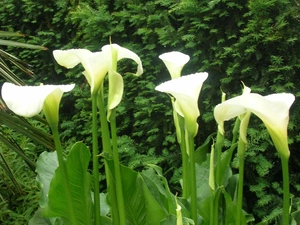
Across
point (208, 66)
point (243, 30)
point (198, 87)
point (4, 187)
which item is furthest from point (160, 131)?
point (198, 87)

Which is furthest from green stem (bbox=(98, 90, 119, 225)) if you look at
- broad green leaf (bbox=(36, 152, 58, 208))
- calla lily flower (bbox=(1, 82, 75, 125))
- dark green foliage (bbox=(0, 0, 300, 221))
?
dark green foliage (bbox=(0, 0, 300, 221))

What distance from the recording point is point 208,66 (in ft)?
6.28

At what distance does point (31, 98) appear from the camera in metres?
0.61

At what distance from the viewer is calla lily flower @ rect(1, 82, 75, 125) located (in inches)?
23.6

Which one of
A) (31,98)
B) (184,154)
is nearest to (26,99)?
(31,98)

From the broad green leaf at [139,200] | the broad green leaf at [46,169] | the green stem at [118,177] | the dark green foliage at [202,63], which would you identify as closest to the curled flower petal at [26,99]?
the green stem at [118,177]

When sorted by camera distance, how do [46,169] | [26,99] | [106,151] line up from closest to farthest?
[26,99], [106,151], [46,169]

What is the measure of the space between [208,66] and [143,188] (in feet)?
3.76

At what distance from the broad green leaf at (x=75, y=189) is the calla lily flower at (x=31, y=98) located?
16cm

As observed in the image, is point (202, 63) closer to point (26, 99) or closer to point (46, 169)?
point (46, 169)

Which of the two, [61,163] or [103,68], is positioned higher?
[103,68]

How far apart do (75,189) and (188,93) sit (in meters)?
0.33

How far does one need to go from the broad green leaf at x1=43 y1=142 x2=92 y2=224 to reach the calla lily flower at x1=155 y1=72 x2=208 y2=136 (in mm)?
227

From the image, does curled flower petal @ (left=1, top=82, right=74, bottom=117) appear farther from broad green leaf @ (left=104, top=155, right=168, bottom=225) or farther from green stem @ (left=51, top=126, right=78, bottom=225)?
broad green leaf @ (left=104, top=155, right=168, bottom=225)
